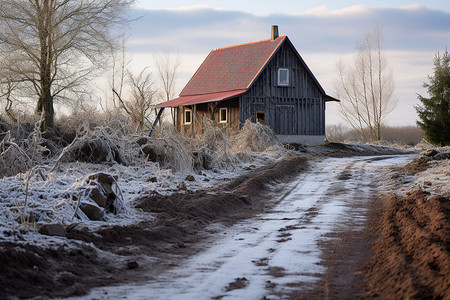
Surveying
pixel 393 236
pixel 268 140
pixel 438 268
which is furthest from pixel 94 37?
pixel 438 268

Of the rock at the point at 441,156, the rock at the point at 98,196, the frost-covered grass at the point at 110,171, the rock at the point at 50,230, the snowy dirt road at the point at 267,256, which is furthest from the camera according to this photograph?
the rock at the point at 441,156

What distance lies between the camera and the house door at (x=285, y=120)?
36.4m

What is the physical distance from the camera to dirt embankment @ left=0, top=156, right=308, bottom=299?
6430 millimetres

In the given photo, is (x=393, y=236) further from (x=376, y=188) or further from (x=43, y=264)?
(x=376, y=188)

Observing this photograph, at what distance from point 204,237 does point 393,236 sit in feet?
10.6

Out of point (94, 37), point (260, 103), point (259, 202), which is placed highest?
point (94, 37)

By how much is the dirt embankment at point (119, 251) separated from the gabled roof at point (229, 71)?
71.0ft

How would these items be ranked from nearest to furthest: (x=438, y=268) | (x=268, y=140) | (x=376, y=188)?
1. (x=438, y=268)
2. (x=376, y=188)
3. (x=268, y=140)

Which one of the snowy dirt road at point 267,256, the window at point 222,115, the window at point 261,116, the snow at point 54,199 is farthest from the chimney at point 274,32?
the snowy dirt road at point 267,256

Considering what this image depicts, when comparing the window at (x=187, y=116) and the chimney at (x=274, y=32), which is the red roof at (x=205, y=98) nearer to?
the window at (x=187, y=116)

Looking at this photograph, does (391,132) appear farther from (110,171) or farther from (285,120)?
(110,171)

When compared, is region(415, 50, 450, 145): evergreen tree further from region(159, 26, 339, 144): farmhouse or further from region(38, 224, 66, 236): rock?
region(38, 224, 66, 236): rock

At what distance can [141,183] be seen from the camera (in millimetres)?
15156

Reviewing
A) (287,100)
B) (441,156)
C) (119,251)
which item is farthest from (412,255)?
(287,100)
